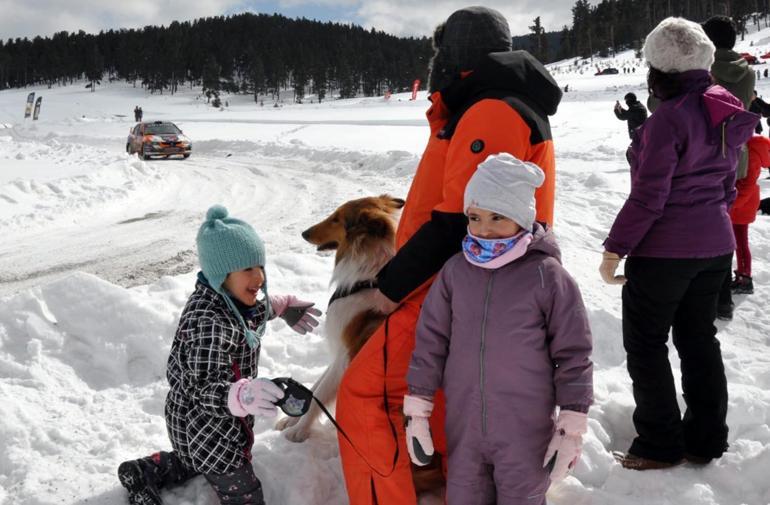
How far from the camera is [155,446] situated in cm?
295

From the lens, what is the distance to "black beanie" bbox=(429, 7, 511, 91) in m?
2.29

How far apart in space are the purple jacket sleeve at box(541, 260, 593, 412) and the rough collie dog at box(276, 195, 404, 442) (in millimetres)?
1054

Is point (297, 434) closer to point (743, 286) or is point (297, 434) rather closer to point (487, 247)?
point (487, 247)

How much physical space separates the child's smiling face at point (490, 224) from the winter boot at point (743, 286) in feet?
14.2

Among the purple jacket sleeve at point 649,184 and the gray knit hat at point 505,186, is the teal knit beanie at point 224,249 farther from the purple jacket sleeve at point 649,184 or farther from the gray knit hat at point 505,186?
the purple jacket sleeve at point 649,184

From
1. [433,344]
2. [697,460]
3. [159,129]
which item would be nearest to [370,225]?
[433,344]

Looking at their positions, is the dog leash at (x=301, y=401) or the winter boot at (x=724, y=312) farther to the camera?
the winter boot at (x=724, y=312)

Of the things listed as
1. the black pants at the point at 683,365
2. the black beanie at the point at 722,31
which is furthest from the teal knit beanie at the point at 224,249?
the black beanie at the point at 722,31

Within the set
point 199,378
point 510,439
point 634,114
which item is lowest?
point 510,439

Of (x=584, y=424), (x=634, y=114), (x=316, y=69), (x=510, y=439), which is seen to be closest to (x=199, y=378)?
(x=510, y=439)

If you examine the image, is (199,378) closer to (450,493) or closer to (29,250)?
(450,493)

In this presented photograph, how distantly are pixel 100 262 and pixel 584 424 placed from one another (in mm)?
6217

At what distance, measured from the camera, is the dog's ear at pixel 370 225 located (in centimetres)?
297

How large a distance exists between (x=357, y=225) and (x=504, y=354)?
1303 mm
